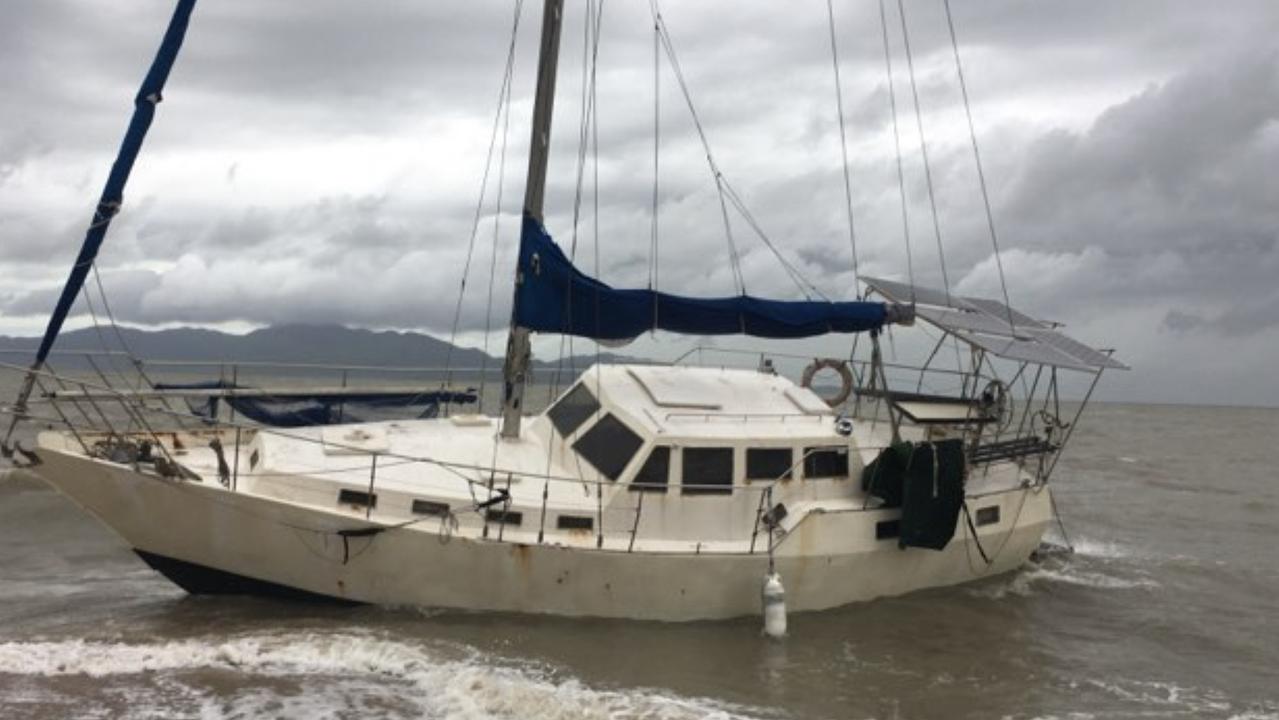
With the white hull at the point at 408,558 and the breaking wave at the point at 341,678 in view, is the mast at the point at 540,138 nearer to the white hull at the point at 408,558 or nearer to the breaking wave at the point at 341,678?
the white hull at the point at 408,558

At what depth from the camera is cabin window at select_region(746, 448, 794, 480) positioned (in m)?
11.7

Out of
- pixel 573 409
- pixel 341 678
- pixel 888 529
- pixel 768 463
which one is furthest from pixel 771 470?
pixel 341 678

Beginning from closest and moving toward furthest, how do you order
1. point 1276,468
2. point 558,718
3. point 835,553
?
point 558,718 < point 835,553 < point 1276,468

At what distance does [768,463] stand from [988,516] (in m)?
3.60

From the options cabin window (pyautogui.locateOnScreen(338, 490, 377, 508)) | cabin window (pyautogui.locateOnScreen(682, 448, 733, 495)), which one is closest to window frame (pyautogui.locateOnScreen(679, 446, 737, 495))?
cabin window (pyautogui.locateOnScreen(682, 448, 733, 495))

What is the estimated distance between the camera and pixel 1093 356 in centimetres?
1395

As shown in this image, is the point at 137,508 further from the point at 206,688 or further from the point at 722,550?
the point at 722,550

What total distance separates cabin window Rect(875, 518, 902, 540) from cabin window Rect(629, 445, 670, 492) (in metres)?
2.72

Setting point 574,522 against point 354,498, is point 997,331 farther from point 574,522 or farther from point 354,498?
point 354,498

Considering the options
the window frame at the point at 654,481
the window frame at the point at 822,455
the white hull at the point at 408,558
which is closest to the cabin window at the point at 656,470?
the window frame at the point at 654,481

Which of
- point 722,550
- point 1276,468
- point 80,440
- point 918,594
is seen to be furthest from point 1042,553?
point 1276,468

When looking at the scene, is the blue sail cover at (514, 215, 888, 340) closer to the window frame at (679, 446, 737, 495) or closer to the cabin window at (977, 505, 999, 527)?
the window frame at (679, 446, 737, 495)

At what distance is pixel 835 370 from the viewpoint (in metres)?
14.9

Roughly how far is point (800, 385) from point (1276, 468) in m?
31.7
